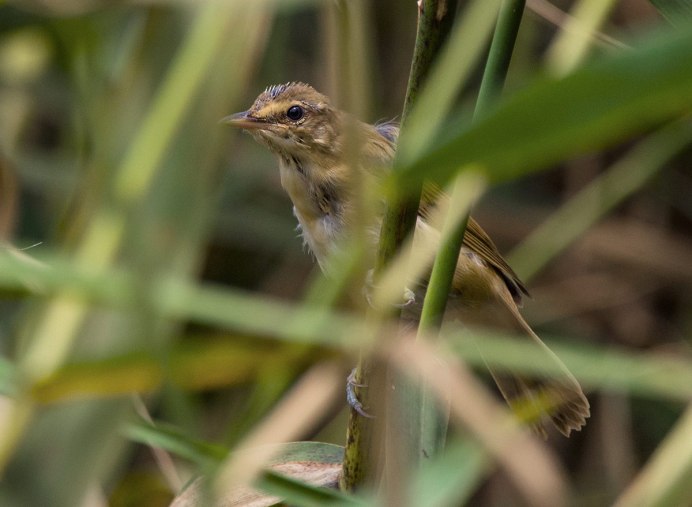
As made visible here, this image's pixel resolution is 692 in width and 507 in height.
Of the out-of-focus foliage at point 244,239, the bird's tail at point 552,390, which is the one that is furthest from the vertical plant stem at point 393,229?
the bird's tail at point 552,390

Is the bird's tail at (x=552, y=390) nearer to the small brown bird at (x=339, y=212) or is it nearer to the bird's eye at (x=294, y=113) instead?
the small brown bird at (x=339, y=212)

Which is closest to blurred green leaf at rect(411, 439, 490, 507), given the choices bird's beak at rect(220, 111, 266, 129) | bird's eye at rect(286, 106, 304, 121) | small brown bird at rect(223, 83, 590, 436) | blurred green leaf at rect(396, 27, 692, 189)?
blurred green leaf at rect(396, 27, 692, 189)

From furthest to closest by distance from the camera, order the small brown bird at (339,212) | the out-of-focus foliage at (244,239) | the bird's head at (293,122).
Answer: the bird's head at (293,122)
the small brown bird at (339,212)
the out-of-focus foliage at (244,239)

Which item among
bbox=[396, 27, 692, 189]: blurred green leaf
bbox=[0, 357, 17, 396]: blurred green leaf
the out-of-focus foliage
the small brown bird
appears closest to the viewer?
bbox=[396, 27, 692, 189]: blurred green leaf

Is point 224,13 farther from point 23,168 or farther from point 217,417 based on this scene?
point 217,417

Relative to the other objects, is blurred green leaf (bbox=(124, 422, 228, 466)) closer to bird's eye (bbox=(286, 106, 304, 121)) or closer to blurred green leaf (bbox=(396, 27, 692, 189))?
blurred green leaf (bbox=(396, 27, 692, 189))

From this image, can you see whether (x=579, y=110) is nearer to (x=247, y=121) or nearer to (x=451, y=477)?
(x=451, y=477)
